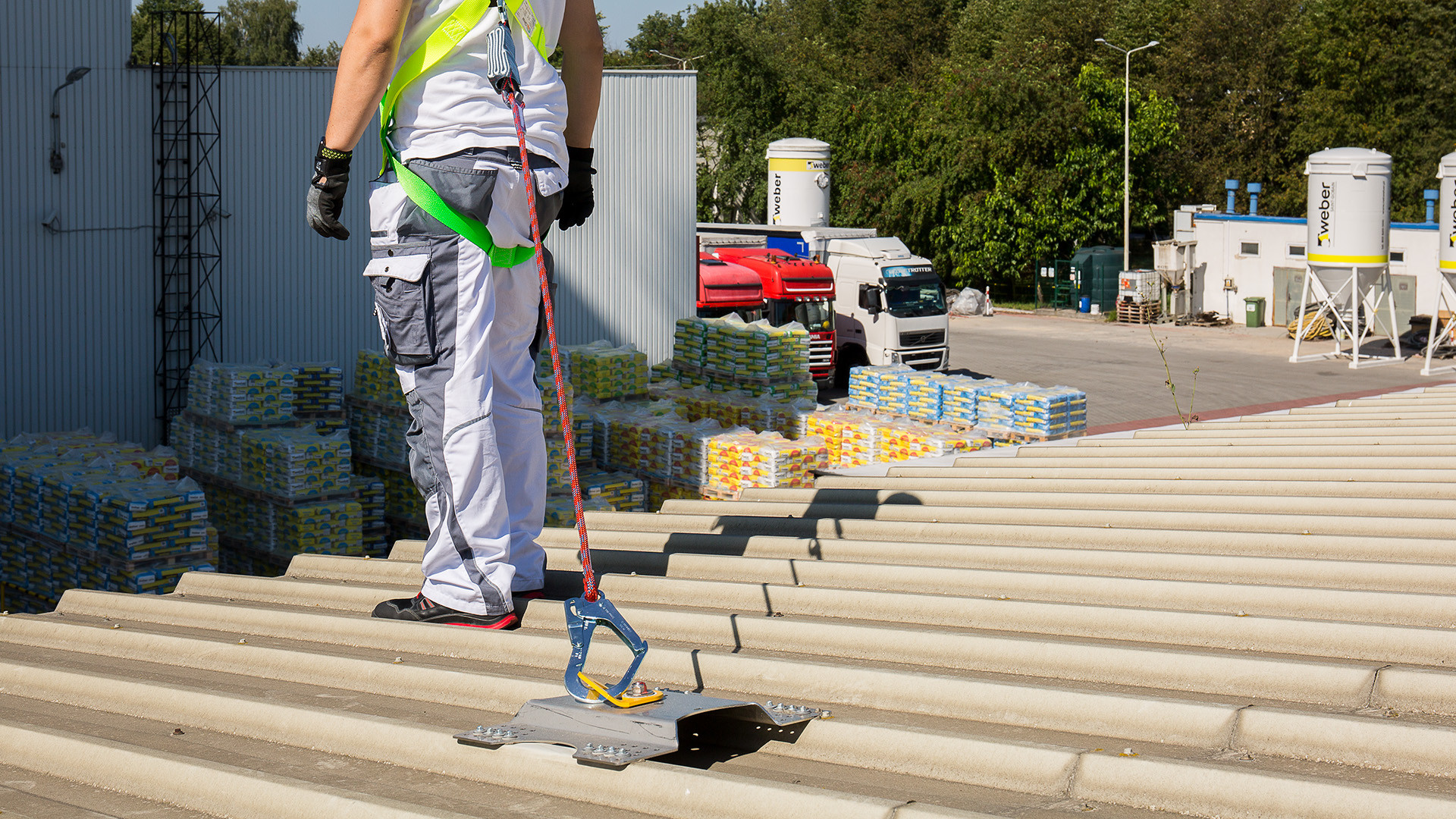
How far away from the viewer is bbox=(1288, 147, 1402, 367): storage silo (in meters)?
30.0

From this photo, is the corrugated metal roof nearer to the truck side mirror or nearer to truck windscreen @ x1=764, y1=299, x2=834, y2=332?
truck windscreen @ x1=764, y1=299, x2=834, y2=332

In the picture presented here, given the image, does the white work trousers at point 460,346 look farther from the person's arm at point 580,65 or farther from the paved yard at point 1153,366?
the paved yard at point 1153,366

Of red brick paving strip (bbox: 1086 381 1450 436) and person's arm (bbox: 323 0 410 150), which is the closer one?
person's arm (bbox: 323 0 410 150)

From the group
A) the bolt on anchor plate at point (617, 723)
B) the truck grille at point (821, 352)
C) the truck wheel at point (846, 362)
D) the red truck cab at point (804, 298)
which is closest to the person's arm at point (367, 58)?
the bolt on anchor plate at point (617, 723)


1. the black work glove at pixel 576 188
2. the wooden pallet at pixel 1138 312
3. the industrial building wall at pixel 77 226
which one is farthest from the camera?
the wooden pallet at pixel 1138 312

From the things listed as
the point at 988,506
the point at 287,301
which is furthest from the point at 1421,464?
the point at 287,301

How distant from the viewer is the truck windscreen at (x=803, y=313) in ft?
86.1

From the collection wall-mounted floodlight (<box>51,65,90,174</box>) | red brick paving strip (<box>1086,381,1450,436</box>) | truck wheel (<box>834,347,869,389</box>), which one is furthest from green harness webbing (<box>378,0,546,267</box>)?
truck wheel (<box>834,347,869,389</box>)

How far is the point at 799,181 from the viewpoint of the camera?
3309 centimetres

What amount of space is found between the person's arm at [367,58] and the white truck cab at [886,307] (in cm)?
2342

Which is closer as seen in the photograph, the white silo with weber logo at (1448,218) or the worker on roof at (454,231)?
the worker on roof at (454,231)

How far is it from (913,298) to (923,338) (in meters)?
0.82

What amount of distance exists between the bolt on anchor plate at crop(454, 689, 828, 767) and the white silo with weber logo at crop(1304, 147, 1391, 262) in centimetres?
3071

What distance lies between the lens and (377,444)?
51.1ft
